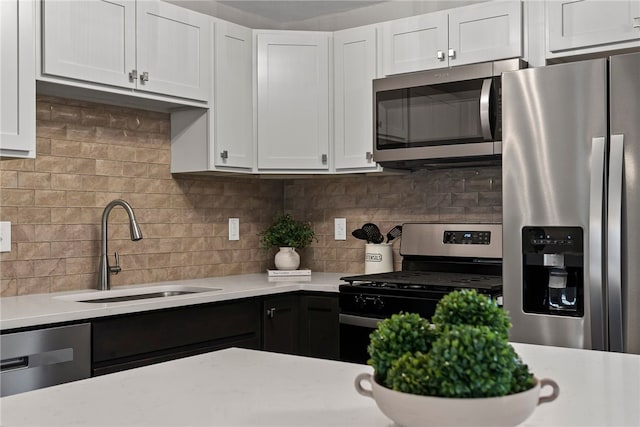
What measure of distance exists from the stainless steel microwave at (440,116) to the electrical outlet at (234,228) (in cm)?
98

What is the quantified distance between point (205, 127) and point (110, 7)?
751 mm

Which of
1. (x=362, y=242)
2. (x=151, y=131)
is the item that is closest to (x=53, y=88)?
(x=151, y=131)

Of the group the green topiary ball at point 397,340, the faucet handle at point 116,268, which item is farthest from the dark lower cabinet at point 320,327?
the green topiary ball at point 397,340

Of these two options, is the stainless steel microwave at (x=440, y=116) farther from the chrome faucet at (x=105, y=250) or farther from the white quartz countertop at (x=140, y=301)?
the chrome faucet at (x=105, y=250)

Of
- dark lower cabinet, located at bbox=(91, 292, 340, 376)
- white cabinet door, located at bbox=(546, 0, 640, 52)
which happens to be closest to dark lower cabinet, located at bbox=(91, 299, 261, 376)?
dark lower cabinet, located at bbox=(91, 292, 340, 376)

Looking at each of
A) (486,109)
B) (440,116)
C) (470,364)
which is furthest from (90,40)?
(470,364)

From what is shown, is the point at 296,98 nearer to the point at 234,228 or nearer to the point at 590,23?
the point at 234,228

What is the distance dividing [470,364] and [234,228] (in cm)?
334

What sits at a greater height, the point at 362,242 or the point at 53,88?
the point at 53,88

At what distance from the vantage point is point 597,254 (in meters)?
2.50

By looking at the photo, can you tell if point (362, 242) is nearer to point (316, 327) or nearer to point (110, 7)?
point (316, 327)

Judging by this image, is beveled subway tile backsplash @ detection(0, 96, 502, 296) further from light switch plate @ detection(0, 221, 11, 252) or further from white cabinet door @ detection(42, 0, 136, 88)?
white cabinet door @ detection(42, 0, 136, 88)

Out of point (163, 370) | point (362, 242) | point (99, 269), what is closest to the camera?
point (163, 370)

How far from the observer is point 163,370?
141cm
